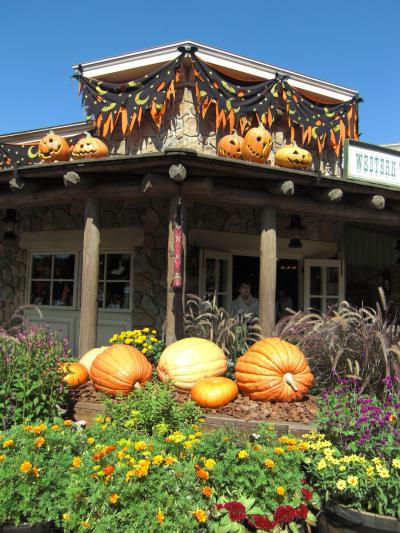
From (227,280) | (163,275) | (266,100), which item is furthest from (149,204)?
(266,100)

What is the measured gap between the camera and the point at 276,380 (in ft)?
15.3

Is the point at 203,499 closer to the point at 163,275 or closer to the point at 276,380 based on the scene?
the point at 276,380

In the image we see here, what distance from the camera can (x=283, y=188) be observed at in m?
6.32

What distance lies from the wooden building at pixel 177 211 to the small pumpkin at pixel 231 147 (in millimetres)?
666

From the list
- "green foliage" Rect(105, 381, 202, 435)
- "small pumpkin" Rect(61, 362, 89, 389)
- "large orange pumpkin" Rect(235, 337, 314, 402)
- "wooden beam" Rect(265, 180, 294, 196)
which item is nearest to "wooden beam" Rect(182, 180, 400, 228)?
"wooden beam" Rect(265, 180, 294, 196)

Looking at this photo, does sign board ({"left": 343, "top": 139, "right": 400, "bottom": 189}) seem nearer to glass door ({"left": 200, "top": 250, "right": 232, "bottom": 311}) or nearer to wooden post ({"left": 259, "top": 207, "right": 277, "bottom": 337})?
wooden post ({"left": 259, "top": 207, "right": 277, "bottom": 337})

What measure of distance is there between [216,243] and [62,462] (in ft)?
19.9

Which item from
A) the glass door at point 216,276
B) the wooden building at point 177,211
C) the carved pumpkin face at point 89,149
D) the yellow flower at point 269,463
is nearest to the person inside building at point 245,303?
the glass door at point 216,276

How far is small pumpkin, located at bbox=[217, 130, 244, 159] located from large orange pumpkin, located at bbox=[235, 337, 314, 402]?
11.5 ft

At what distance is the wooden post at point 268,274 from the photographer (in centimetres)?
641

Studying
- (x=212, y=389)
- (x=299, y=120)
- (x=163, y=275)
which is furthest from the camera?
(x=299, y=120)

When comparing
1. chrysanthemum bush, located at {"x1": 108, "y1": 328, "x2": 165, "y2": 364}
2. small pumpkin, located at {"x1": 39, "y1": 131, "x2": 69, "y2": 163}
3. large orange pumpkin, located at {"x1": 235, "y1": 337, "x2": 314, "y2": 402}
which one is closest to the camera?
large orange pumpkin, located at {"x1": 235, "y1": 337, "x2": 314, "y2": 402}

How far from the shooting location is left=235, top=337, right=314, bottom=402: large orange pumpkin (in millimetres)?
4676

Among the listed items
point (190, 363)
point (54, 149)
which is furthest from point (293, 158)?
point (190, 363)
